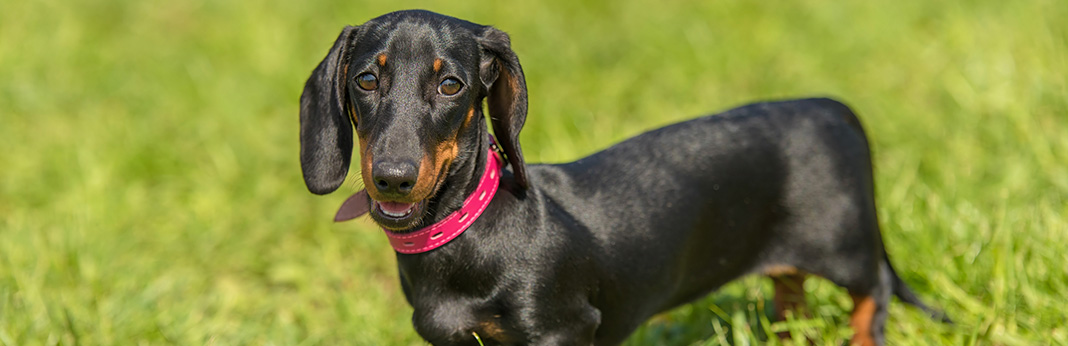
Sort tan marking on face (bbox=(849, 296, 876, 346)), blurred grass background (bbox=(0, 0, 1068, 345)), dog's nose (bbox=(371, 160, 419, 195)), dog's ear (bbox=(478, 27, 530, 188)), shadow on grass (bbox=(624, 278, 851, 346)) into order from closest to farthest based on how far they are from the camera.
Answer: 1. dog's nose (bbox=(371, 160, 419, 195))
2. dog's ear (bbox=(478, 27, 530, 188))
3. shadow on grass (bbox=(624, 278, 851, 346))
4. tan marking on face (bbox=(849, 296, 876, 346))
5. blurred grass background (bbox=(0, 0, 1068, 345))

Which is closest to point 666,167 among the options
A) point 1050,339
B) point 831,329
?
point 831,329

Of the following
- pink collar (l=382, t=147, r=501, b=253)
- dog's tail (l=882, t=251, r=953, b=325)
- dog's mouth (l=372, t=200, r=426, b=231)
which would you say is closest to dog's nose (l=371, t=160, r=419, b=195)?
dog's mouth (l=372, t=200, r=426, b=231)

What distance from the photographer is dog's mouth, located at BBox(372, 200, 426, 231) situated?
8.23ft

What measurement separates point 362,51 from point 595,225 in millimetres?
948

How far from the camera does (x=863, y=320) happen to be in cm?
→ 362

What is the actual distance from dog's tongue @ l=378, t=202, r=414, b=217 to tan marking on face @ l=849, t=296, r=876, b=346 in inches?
75.9

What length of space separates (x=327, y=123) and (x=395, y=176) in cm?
51

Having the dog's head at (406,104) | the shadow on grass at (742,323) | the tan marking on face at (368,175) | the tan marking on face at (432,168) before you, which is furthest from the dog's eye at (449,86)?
the shadow on grass at (742,323)

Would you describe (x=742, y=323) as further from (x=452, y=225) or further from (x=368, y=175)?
(x=368, y=175)

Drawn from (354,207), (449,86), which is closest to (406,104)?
(449,86)

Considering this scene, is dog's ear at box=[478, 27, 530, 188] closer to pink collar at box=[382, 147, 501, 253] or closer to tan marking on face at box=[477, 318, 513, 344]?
pink collar at box=[382, 147, 501, 253]

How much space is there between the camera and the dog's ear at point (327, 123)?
2.68 m

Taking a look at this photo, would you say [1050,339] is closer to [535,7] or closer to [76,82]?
[535,7]

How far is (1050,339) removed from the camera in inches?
130
